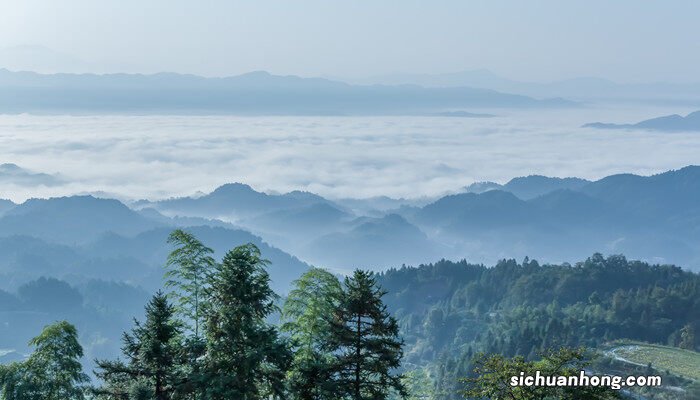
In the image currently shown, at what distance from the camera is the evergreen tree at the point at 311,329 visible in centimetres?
3347

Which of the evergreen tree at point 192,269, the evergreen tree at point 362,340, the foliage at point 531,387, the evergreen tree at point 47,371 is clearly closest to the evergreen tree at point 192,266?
the evergreen tree at point 192,269

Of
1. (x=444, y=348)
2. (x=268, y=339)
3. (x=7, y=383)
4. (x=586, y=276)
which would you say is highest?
(x=268, y=339)

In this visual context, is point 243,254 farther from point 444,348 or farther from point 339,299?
point 444,348

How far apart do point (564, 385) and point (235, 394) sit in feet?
37.7

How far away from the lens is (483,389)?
1321 inches

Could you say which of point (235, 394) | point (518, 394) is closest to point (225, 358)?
point (235, 394)

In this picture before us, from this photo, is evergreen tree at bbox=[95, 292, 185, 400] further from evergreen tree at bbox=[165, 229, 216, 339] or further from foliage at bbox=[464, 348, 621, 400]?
foliage at bbox=[464, 348, 621, 400]

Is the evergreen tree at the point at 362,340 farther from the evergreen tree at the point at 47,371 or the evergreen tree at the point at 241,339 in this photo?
the evergreen tree at the point at 47,371

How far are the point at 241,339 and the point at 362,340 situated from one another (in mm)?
4293

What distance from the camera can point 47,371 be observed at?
33.9 m

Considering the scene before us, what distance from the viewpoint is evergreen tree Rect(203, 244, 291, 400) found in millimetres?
32000

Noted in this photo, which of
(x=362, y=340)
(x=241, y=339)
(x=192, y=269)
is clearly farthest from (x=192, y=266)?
(x=362, y=340)

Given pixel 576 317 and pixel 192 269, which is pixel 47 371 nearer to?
pixel 192 269

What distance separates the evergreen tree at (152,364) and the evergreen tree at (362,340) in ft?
18.6
